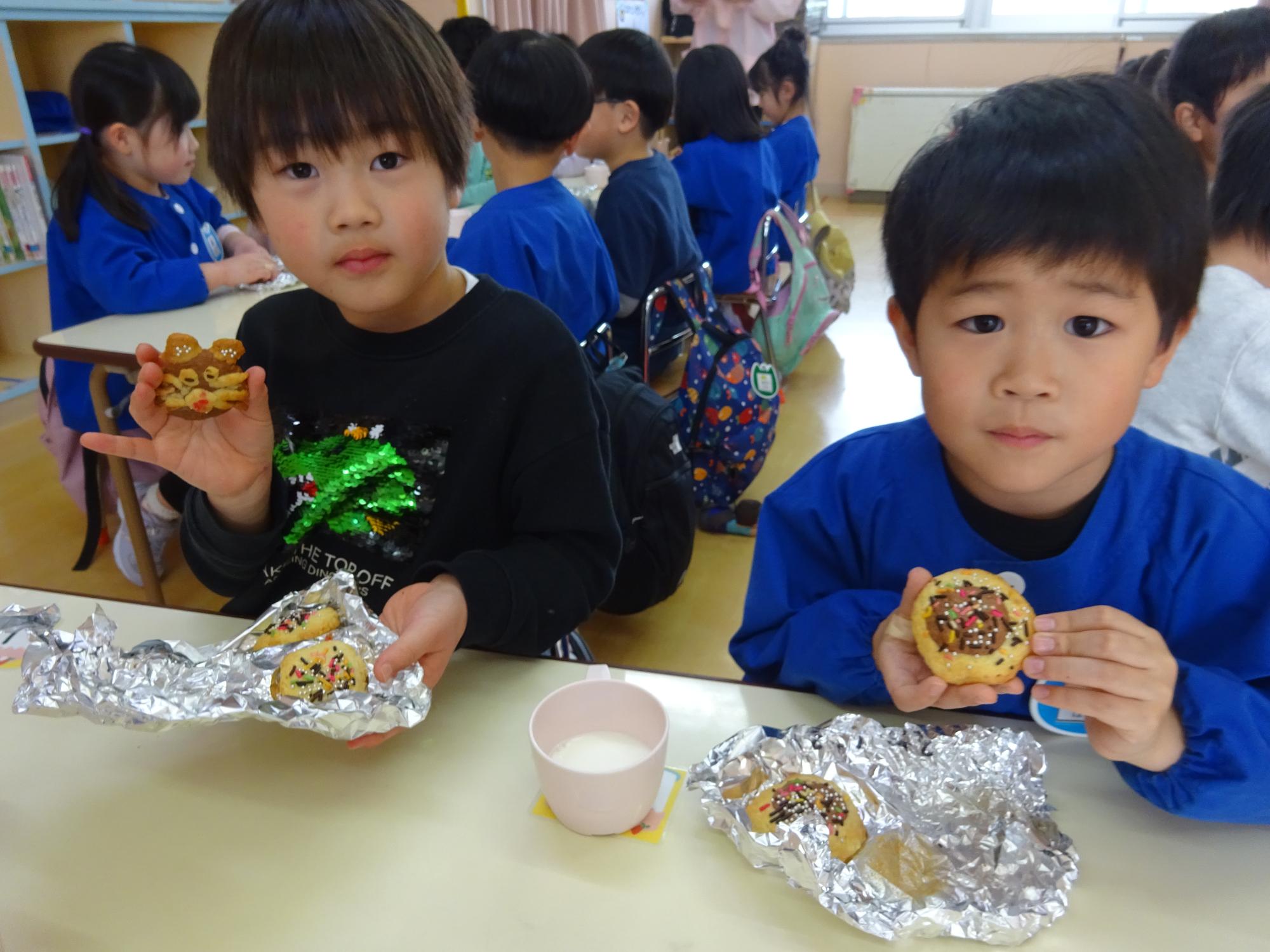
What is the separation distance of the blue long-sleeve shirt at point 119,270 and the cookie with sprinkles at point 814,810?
162 cm

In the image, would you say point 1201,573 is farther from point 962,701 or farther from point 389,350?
point 389,350

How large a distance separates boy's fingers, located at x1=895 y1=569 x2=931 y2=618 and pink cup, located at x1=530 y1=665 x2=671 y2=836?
9.0 inches

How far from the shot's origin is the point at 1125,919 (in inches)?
22.2

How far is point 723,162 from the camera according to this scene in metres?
3.16

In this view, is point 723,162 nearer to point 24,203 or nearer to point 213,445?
point 24,203

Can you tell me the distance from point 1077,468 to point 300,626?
71cm

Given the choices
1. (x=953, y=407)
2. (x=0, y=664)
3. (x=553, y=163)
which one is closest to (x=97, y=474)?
(x=553, y=163)

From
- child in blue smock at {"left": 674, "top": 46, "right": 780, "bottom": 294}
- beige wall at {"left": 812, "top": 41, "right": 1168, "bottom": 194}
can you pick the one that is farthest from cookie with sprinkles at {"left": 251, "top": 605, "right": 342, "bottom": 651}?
beige wall at {"left": 812, "top": 41, "right": 1168, "bottom": 194}

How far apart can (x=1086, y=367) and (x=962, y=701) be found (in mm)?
284

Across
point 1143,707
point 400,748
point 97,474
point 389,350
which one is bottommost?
point 97,474

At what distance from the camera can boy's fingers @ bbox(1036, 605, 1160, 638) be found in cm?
61

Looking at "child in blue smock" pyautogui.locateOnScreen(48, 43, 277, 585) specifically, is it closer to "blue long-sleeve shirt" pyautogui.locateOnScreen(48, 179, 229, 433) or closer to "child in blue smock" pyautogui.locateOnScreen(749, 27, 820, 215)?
"blue long-sleeve shirt" pyautogui.locateOnScreen(48, 179, 229, 433)

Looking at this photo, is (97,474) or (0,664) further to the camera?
(97,474)

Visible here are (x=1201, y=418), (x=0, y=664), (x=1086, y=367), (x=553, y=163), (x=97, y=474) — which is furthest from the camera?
(x=97, y=474)
